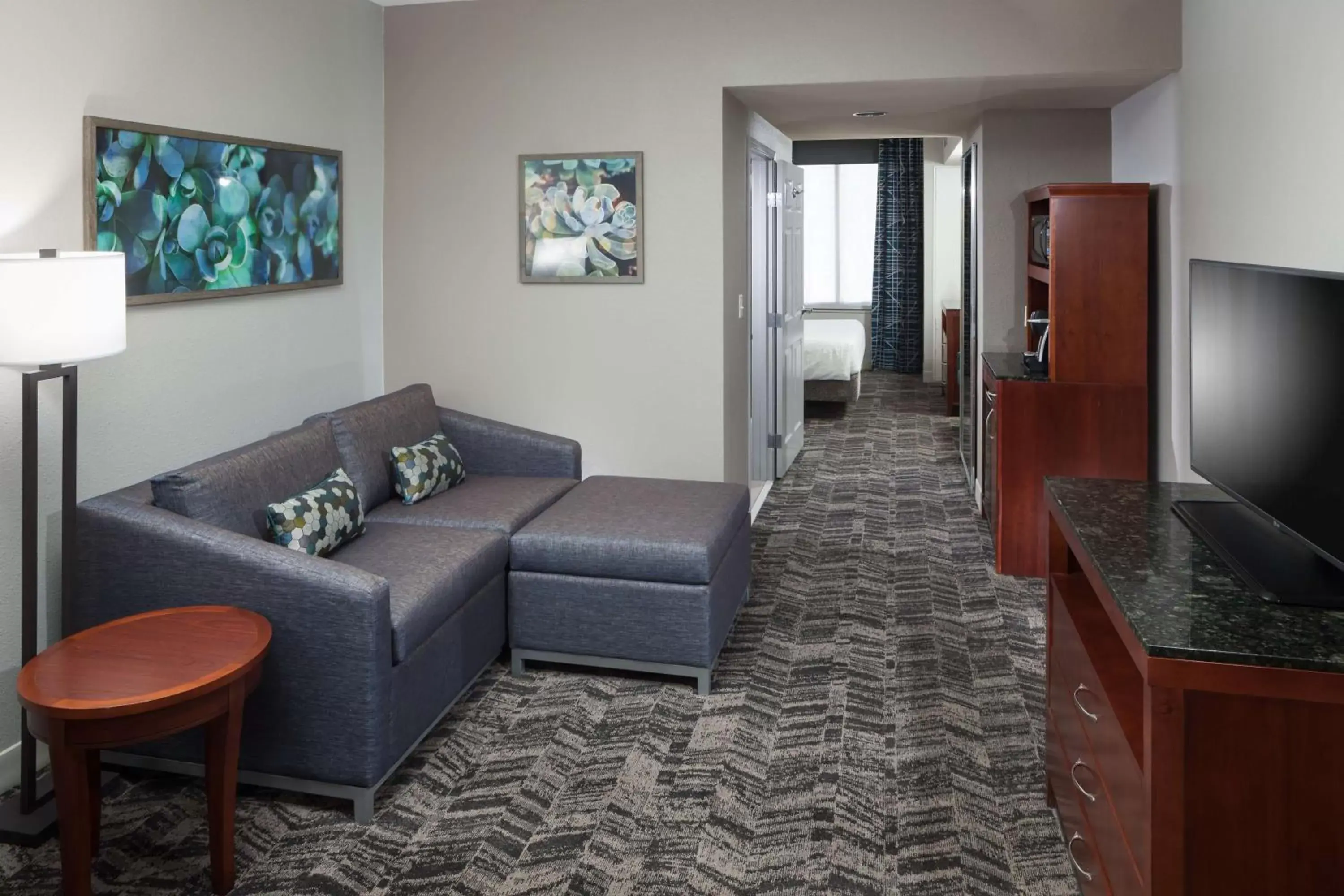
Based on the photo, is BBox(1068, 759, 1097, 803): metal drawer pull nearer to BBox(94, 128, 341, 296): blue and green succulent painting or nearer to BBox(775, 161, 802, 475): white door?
BBox(94, 128, 341, 296): blue and green succulent painting

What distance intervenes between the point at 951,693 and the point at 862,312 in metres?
7.99

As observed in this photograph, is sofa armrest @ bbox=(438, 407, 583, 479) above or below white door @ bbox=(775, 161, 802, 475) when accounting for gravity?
below

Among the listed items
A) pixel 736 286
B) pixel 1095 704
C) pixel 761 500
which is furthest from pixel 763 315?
pixel 1095 704

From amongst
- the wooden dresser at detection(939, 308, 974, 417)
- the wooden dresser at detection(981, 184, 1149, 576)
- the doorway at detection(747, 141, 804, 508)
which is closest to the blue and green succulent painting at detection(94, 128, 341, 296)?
the doorway at detection(747, 141, 804, 508)

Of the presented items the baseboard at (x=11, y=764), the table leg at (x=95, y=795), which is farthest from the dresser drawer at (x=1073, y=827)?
the baseboard at (x=11, y=764)

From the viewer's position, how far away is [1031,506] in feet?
14.0

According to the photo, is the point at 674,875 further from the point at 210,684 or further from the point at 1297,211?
the point at 1297,211

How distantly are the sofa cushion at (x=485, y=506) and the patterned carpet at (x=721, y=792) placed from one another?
1.53ft

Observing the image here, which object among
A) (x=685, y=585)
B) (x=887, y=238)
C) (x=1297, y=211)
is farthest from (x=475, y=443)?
(x=887, y=238)

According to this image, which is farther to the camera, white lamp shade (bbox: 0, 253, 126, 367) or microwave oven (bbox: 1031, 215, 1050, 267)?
microwave oven (bbox: 1031, 215, 1050, 267)

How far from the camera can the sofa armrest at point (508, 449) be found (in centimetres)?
413

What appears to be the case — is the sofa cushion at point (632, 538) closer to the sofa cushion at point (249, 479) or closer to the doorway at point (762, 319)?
the sofa cushion at point (249, 479)

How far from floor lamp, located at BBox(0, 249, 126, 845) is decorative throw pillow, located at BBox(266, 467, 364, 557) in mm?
533

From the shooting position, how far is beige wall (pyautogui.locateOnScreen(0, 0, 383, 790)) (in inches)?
105
